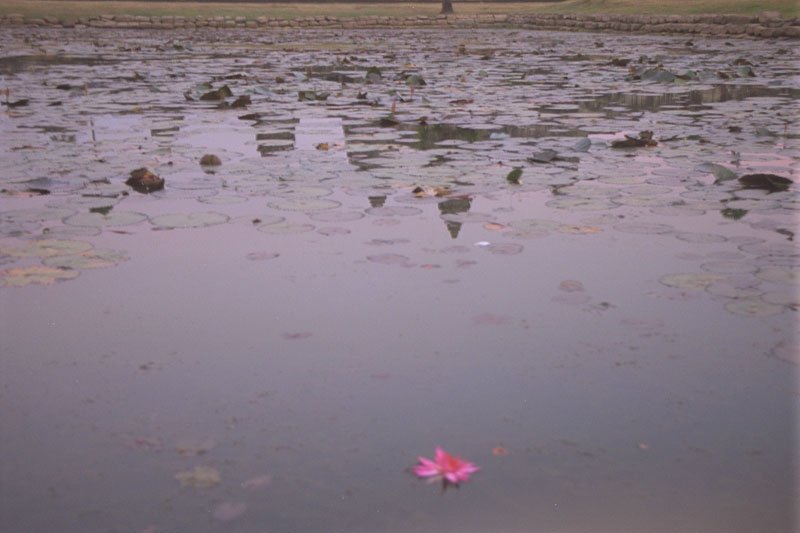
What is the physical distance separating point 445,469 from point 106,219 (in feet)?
5.86

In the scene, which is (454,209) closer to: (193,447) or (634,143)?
(634,143)

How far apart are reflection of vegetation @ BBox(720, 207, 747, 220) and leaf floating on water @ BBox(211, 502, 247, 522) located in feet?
6.56

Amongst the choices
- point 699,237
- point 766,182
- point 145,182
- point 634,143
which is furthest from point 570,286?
point 634,143

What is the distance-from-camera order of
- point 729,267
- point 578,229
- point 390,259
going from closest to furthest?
point 729,267 → point 390,259 → point 578,229

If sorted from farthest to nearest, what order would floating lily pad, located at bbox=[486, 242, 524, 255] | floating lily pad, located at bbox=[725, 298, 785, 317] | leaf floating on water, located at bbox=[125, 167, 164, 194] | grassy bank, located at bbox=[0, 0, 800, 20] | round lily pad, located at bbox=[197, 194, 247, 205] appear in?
grassy bank, located at bbox=[0, 0, 800, 20], leaf floating on water, located at bbox=[125, 167, 164, 194], round lily pad, located at bbox=[197, 194, 247, 205], floating lily pad, located at bbox=[486, 242, 524, 255], floating lily pad, located at bbox=[725, 298, 785, 317]

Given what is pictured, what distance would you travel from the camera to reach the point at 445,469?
4.17ft

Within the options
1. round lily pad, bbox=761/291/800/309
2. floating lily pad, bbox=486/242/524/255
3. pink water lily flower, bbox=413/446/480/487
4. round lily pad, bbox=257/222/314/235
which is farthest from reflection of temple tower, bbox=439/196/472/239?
pink water lily flower, bbox=413/446/480/487

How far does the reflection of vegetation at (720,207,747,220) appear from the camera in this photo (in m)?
2.69

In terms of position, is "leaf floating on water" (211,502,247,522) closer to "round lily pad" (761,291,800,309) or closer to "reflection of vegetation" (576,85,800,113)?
"round lily pad" (761,291,800,309)

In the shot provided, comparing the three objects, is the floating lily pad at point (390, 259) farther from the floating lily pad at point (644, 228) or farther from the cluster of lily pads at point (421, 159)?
the floating lily pad at point (644, 228)

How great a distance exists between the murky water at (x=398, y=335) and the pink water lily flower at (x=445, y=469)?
2cm

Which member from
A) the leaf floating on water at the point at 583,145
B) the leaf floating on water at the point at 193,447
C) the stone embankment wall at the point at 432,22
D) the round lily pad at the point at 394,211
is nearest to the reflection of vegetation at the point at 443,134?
the leaf floating on water at the point at 583,145

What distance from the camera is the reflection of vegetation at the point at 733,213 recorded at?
269 cm

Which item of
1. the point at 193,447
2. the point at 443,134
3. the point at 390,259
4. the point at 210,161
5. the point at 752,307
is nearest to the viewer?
the point at 193,447
